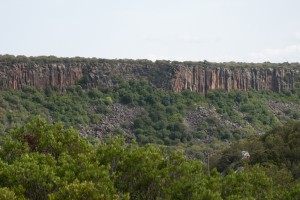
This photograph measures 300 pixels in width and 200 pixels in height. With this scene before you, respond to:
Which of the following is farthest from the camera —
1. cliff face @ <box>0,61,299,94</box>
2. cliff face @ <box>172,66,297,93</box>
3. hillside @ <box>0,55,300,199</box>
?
cliff face @ <box>172,66,297,93</box>

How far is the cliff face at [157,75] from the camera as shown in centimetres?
6494

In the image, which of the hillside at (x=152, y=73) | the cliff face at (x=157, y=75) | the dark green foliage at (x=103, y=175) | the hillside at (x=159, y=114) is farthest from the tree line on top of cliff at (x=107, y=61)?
the dark green foliage at (x=103, y=175)

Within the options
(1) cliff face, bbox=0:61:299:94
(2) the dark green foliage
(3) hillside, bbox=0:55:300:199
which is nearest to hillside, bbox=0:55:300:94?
(1) cliff face, bbox=0:61:299:94

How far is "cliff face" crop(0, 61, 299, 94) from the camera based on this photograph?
213ft

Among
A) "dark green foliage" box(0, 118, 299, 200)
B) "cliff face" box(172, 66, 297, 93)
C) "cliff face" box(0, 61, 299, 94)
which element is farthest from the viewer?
"cliff face" box(172, 66, 297, 93)

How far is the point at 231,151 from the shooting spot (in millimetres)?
41438

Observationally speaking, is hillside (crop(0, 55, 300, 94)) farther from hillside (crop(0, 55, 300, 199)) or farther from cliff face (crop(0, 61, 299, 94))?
hillside (crop(0, 55, 300, 199))

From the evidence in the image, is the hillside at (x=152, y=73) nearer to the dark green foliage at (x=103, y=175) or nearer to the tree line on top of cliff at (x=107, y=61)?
the tree line on top of cliff at (x=107, y=61)

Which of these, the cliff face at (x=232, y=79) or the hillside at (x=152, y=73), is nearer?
the hillside at (x=152, y=73)

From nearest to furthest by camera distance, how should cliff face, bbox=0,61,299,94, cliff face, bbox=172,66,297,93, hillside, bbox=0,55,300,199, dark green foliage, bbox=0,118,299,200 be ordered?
dark green foliage, bbox=0,118,299,200 → hillside, bbox=0,55,300,199 → cliff face, bbox=0,61,299,94 → cliff face, bbox=172,66,297,93

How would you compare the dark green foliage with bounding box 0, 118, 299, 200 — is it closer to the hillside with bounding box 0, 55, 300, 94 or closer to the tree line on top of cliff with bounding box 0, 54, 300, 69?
the hillside with bounding box 0, 55, 300, 94

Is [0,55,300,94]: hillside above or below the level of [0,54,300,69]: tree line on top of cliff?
below

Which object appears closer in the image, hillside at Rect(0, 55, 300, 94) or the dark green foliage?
the dark green foliage

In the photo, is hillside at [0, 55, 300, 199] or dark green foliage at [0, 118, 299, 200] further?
hillside at [0, 55, 300, 199]
